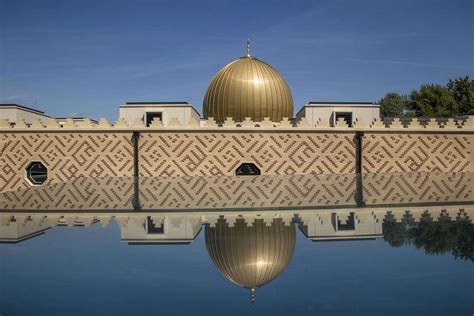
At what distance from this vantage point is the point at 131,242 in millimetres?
3846

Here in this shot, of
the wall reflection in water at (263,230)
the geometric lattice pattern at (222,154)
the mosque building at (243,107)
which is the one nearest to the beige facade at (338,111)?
the mosque building at (243,107)

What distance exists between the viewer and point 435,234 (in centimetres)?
390

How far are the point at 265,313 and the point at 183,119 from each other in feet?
49.7

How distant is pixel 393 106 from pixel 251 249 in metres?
39.4

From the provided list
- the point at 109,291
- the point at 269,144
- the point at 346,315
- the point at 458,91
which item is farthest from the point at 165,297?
the point at 458,91

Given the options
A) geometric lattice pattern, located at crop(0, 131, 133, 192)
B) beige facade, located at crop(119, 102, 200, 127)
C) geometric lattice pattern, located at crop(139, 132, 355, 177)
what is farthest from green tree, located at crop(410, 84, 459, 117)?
geometric lattice pattern, located at crop(0, 131, 133, 192)

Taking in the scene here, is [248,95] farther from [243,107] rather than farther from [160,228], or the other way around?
[160,228]

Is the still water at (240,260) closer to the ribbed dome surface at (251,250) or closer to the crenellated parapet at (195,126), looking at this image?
the ribbed dome surface at (251,250)

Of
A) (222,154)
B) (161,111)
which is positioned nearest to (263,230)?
(222,154)

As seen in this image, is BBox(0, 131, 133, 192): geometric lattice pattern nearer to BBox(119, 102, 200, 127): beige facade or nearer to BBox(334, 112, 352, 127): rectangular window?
BBox(119, 102, 200, 127): beige facade

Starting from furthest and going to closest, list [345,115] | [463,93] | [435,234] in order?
[463,93] < [345,115] < [435,234]

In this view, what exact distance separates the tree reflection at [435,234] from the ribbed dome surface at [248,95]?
12.5 metres

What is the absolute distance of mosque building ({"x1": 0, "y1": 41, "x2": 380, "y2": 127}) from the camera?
55.2ft

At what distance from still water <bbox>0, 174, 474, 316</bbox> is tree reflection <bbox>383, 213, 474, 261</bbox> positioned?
0.02m
